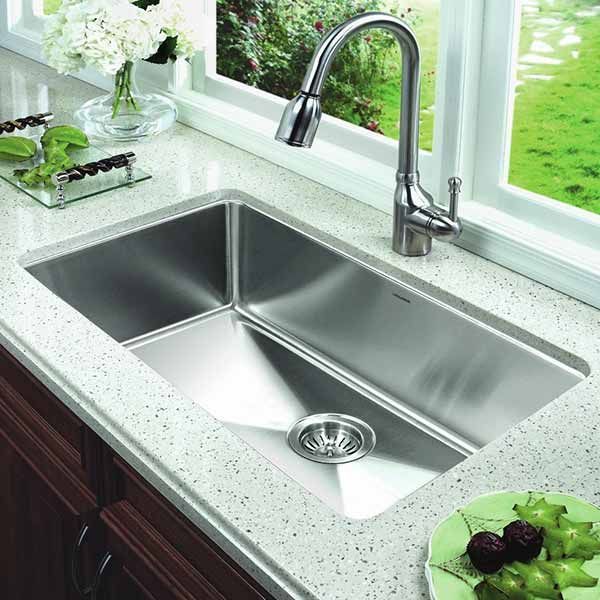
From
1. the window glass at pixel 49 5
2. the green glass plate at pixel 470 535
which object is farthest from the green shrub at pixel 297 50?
the green glass plate at pixel 470 535

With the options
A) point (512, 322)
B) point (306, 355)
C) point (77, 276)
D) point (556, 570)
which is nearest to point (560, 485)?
point (556, 570)

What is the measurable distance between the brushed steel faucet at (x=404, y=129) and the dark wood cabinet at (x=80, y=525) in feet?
1.61

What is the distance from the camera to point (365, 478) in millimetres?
1521

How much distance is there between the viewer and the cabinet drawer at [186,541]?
115 centimetres

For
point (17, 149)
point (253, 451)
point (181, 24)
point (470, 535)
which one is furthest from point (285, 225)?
point (470, 535)

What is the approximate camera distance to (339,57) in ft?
6.26

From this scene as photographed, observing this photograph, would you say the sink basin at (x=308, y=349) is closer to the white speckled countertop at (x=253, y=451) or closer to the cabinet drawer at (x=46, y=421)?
the white speckled countertop at (x=253, y=451)

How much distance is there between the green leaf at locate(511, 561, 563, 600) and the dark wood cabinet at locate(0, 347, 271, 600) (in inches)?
11.2

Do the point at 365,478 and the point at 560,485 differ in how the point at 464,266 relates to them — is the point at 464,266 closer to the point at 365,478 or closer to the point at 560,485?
the point at 365,478

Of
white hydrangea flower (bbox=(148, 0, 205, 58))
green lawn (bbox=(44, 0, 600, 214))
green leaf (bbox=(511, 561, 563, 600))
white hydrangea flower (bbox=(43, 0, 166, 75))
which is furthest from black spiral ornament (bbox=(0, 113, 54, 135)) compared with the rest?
green leaf (bbox=(511, 561, 563, 600))

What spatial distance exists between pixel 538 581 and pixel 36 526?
2.97ft

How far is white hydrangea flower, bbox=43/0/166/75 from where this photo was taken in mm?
1862

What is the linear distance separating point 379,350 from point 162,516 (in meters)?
0.54

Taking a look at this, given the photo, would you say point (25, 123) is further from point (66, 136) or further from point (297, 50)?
point (297, 50)
